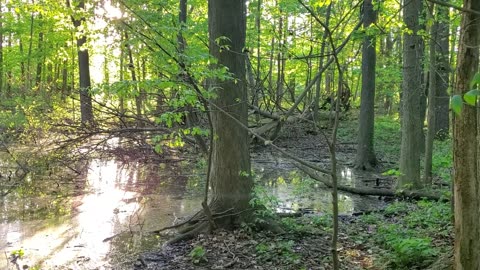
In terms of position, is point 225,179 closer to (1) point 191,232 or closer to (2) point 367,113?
(1) point 191,232

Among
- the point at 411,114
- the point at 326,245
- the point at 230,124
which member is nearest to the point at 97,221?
the point at 230,124

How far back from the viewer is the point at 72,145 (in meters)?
9.81

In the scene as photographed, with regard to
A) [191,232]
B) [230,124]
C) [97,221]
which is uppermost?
[230,124]

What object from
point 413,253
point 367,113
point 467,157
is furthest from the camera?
point 367,113

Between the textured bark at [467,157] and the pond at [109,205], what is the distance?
3370mm

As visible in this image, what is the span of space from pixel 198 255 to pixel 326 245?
5.39ft

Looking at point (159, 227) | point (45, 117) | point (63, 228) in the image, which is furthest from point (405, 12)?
point (45, 117)

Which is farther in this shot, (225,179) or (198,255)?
(225,179)

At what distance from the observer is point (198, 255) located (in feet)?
17.3

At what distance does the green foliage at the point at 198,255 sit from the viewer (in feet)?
17.1

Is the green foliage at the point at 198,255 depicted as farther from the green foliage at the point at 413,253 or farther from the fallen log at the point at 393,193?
the fallen log at the point at 393,193

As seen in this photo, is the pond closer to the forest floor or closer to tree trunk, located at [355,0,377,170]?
the forest floor

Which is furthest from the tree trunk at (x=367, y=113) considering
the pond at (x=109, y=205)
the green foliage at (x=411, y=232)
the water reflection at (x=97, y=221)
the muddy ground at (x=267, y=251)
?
the muddy ground at (x=267, y=251)

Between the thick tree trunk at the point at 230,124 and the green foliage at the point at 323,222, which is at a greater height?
the thick tree trunk at the point at 230,124
